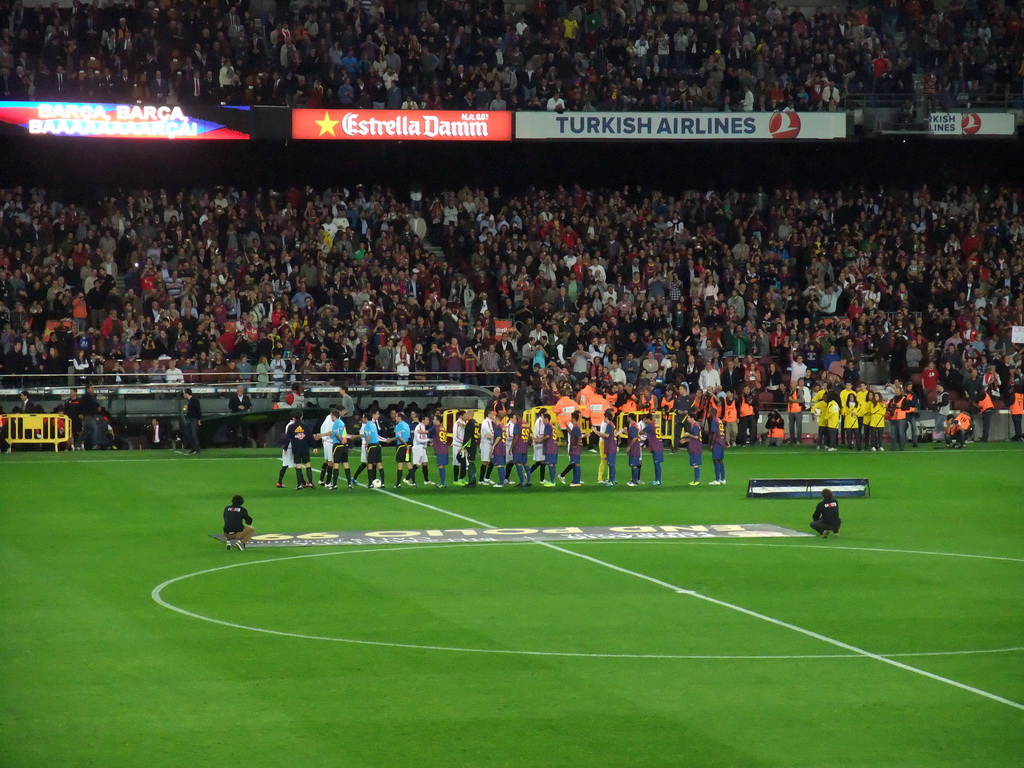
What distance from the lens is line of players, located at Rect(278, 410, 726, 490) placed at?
26156 millimetres

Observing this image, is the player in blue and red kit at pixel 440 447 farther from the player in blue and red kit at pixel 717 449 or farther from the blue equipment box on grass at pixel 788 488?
the blue equipment box on grass at pixel 788 488

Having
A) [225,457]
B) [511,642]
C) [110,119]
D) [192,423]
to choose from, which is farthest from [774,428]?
[511,642]

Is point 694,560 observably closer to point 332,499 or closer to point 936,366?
point 332,499

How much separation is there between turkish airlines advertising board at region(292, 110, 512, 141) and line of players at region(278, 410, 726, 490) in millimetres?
15033

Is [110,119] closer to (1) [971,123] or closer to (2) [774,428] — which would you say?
(2) [774,428]

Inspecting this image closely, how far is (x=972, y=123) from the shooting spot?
1693 inches

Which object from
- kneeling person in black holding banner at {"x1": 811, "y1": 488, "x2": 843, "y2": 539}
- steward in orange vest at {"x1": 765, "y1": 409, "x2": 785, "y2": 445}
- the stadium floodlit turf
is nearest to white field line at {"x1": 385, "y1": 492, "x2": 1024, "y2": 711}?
the stadium floodlit turf

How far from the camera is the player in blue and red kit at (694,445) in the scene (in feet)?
88.1

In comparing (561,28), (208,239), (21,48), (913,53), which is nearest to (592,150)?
(561,28)

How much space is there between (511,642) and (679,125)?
3024cm

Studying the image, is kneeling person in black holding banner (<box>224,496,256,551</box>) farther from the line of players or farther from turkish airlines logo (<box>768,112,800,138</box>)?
turkish airlines logo (<box>768,112,800,138</box>)

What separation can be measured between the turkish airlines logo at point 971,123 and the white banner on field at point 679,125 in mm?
3586

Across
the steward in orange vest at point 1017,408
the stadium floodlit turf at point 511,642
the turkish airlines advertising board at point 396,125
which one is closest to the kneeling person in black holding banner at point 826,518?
the stadium floodlit turf at point 511,642

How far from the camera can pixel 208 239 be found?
38.7 meters
